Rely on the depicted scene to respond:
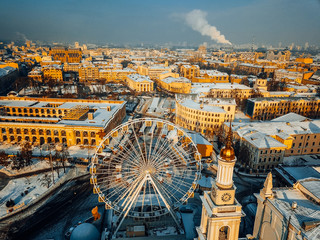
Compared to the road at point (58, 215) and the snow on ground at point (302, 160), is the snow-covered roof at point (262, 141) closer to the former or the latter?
the snow on ground at point (302, 160)

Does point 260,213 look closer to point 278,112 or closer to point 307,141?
point 307,141

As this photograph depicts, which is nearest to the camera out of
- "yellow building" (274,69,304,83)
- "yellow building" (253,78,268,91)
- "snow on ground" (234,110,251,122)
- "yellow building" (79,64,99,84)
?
"snow on ground" (234,110,251,122)

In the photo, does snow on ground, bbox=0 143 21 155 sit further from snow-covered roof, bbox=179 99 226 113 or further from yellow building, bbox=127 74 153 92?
yellow building, bbox=127 74 153 92

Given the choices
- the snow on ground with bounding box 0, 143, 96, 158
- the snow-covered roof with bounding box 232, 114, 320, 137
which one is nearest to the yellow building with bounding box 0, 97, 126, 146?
the snow on ground with bounding box 0, 143, 96, 158

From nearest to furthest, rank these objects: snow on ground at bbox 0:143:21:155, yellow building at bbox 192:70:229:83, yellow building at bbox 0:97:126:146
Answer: snow on ground at bbox 0:143:21:155
yellow building at bbox 0:97:126:146
yellow building at bbox 192:70:229:83

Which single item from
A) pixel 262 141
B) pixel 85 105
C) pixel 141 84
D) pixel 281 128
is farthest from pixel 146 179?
pixel 141 84

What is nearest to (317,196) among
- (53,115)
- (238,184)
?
(238,184)

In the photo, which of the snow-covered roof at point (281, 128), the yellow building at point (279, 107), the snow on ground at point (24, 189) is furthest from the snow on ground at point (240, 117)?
the snow on ground at point (24, 189)
